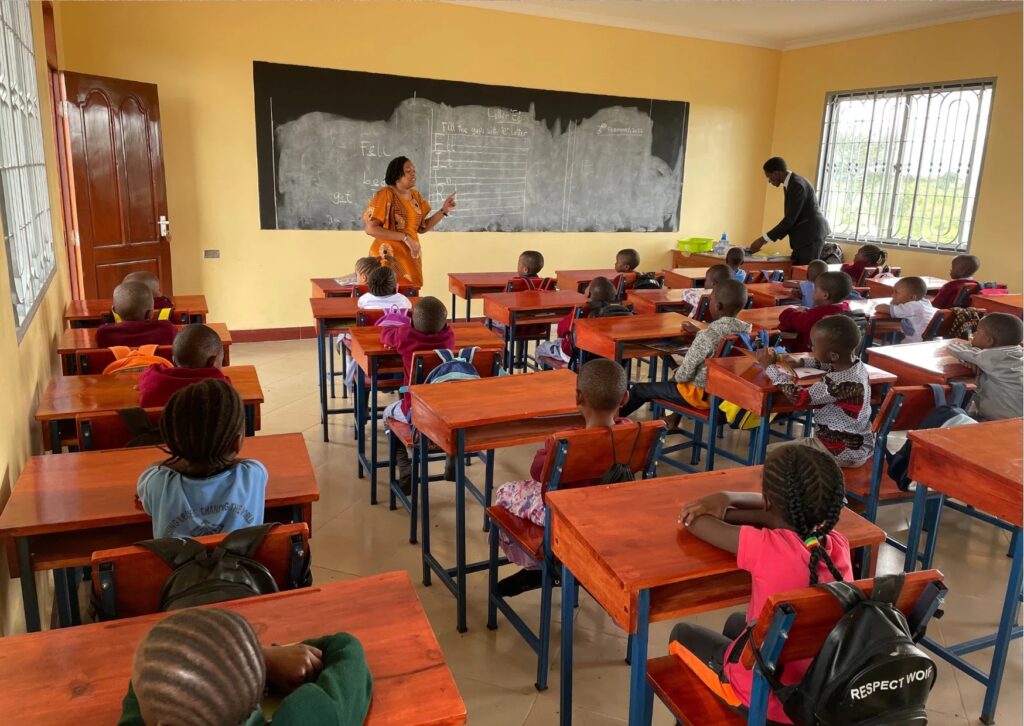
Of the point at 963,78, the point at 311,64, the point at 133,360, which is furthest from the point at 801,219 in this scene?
the point at 133,360

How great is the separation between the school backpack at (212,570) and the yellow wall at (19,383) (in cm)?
89

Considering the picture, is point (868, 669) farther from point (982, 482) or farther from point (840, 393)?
point (840, 393)

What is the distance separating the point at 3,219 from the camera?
2.46 metres

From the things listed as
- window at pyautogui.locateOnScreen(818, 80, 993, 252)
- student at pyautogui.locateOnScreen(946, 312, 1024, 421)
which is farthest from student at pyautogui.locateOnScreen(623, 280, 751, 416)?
window at pyautogui.locateOnScreen(818, 80, 993, 252)

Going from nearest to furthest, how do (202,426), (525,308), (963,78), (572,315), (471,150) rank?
(202,426), (572,315), (525,308), (963,78), (471,150)

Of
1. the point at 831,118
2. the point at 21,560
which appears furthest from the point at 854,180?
the point at 21,560

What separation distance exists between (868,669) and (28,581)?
70.7 inches

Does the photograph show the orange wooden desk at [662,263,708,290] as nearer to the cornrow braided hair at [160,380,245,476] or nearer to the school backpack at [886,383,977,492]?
the school backpack at [886,383,977,492]

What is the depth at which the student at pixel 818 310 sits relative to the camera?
418 centimetres

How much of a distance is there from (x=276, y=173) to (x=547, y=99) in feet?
8.74

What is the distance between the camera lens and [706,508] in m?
1.69

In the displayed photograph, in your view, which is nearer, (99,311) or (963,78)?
(99,311)

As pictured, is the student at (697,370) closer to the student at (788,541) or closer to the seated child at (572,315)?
the seated child at (572,315)

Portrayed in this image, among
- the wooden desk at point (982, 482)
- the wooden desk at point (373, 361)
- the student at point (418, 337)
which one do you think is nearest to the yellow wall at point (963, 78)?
the wooden desk at point (982, 482)
